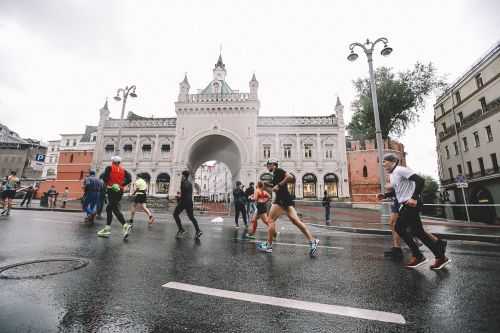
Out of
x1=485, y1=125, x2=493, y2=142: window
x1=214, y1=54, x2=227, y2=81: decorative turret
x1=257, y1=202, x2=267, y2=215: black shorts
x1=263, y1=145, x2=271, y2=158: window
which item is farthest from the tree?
x1=257, y1=202, x2=267, y2=215: black shorts

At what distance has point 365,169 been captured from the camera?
101 feet

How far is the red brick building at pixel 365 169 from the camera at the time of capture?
29.6m

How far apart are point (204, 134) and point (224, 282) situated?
31115mm

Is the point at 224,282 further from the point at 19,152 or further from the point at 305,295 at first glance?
the point at 19,152

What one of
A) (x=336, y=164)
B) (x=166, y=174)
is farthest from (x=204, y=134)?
(x=336, y=164)

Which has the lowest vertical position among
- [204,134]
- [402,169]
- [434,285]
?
[434,285]

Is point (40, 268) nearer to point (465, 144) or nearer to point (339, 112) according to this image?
point (339, 112)

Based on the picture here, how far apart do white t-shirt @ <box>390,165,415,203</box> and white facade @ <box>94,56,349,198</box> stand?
87.2ft

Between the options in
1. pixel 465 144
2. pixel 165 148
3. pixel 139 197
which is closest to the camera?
pixel 139 197

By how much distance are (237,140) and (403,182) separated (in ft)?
94.8

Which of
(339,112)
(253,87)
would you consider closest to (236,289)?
(253,87)

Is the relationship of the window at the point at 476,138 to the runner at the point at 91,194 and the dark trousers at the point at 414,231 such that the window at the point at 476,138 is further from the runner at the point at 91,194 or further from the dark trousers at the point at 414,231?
the runner at the point at 91,194

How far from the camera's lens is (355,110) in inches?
1315

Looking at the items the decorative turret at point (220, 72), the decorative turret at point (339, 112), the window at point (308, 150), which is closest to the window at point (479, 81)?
the decorative turret at point (339, 112)
